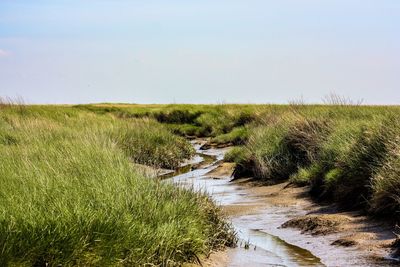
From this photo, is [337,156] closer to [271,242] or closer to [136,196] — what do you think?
[271,242]

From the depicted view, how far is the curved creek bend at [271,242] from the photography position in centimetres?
823

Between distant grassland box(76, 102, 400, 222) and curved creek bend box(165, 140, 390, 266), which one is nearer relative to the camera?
curved creek bend box(165, 140, 390, 266)

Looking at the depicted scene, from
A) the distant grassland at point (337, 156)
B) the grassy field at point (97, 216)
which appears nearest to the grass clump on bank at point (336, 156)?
the distant grassland at point (337, 156)

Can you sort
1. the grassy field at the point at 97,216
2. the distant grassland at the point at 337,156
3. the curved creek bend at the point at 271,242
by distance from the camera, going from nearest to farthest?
the grassy field at the point at 97,216, the curved creek bend at the point at 271,242, the distant grassland at the point at 337,156

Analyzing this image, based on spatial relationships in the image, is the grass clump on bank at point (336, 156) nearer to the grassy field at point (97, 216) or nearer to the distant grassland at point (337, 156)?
the distant grassland at point (337, 156)

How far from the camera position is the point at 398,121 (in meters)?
12.7

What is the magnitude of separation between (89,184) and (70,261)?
1.82m

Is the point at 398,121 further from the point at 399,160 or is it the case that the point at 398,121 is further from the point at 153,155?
the point at 153,155

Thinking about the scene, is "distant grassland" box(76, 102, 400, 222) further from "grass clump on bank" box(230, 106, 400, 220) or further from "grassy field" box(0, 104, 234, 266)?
"grassy field" box(0, 104, 234, 266)

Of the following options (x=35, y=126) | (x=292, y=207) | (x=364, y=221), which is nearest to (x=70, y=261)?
(x=364, y=221)

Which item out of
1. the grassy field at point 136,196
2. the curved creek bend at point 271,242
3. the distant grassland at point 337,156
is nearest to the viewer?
the grassy field at point 136,196

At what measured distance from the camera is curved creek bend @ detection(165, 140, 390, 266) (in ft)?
27.0

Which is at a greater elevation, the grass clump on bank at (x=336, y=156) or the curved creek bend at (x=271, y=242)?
the grass clump on bank at (x=336, y=156)

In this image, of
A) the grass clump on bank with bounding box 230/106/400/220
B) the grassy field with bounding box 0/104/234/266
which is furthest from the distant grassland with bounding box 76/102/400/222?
the grassy field with bounding box 0/104/234/266
